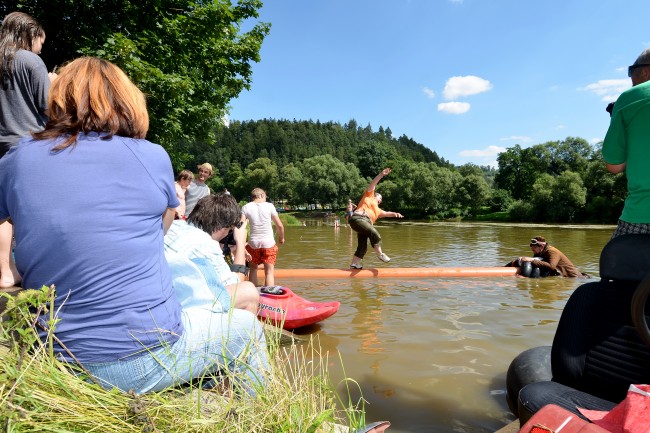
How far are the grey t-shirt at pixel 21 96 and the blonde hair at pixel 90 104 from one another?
2156mm

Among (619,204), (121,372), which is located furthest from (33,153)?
Result: (619,204)

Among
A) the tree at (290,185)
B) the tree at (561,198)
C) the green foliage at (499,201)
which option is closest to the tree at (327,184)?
the tree at (290,185)

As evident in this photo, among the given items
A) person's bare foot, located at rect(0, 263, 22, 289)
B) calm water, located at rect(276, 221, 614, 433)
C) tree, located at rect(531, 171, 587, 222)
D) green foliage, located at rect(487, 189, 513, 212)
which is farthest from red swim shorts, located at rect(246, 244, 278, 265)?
green foliage, located at rect(487, 189, 513, 212)

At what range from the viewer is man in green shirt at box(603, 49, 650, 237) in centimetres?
240

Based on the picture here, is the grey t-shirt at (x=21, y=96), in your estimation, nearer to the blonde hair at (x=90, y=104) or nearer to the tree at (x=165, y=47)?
the blonde hair at (x=90, y=104)

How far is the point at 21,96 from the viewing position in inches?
142

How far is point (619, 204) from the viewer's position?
154ft

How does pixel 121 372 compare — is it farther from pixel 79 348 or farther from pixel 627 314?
pixel 627 314

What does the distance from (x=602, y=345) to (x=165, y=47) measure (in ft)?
40.2

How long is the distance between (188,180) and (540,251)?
26.0 ft

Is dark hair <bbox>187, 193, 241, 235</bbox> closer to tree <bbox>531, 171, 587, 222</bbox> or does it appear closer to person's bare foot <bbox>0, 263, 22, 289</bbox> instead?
person's bare foot <bbox>0, 263, 22, 289</bbox>

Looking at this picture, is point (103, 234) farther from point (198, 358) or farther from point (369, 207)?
point (369, 207)

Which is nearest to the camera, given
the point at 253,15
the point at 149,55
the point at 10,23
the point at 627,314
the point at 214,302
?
the point at 627,314

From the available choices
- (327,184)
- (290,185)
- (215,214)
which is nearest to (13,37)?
(215,214)
